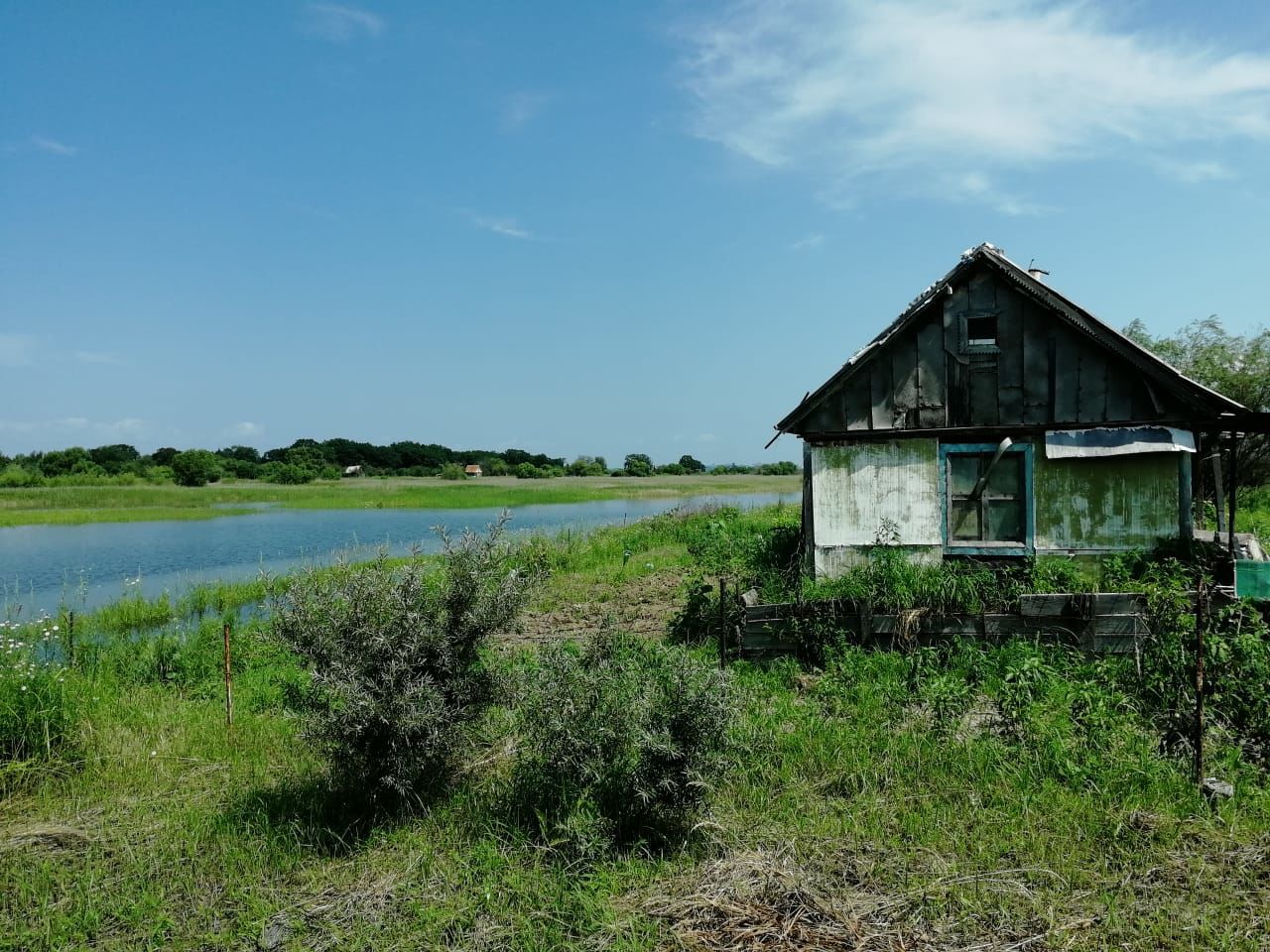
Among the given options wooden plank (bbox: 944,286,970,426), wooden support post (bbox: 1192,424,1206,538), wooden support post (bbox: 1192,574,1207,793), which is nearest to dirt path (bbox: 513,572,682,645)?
wooden plank (bbox: 944,286,970,426)

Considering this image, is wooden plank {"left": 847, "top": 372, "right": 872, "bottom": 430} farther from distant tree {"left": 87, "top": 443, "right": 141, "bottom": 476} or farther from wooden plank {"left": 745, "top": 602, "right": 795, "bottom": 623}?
distant tree {"left": 87, "top": 443, "right": 141, "bottom": 476}

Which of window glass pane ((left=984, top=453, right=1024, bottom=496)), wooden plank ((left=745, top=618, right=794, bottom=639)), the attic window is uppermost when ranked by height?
the attic window

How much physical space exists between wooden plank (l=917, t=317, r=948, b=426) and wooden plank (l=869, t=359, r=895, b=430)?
39 centimetres

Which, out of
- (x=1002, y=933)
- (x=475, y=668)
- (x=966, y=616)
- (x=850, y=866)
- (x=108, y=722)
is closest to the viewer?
(x=1002, y=933)

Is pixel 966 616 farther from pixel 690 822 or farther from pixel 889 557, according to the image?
pixel 690 822

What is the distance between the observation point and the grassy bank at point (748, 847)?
4234 millimetres

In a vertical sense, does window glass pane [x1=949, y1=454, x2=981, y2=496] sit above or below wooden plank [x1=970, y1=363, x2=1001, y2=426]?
below

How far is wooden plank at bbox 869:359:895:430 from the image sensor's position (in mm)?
11125

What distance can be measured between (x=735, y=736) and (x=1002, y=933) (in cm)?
189

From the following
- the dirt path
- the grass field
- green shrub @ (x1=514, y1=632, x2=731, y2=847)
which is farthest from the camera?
the grass field

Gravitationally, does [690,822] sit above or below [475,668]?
below

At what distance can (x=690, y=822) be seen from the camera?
5164 millimetres

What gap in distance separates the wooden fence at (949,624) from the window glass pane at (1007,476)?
6.91ft

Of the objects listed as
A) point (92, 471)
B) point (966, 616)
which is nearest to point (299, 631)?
point (966, 616)
